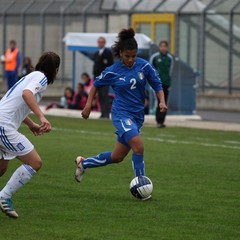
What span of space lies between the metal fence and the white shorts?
936 inches

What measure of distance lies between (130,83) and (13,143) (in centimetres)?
254

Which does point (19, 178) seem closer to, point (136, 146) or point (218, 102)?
point (136, 146)

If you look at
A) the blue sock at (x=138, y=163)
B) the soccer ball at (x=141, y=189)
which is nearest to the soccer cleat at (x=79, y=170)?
the blue sock at (x=138, y=163)

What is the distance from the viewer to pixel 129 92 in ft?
41.2

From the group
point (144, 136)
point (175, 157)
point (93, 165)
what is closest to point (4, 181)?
point (93, 165)

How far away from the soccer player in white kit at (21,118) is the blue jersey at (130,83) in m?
1.98

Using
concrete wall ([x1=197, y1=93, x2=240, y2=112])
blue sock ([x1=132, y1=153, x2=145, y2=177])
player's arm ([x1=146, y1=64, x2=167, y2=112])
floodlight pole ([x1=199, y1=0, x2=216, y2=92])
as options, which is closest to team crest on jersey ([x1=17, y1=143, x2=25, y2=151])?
blue sock ([x1=132, y1=153, x2=145, y2=177])

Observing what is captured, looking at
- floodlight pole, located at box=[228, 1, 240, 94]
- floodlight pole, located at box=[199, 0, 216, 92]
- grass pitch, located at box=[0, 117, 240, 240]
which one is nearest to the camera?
grass pitch, located at box=[0, 117, 240, 240]

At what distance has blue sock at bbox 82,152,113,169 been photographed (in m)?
12.9

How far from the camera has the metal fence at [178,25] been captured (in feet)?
112

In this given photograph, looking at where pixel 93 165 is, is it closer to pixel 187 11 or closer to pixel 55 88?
pixel 187 11

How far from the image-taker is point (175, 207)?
11641 mm

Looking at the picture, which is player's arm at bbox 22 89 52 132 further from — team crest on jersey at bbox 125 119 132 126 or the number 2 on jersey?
the number 2 on jersey

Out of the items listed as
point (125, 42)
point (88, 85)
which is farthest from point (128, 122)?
point (88, 85)
